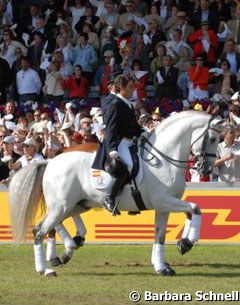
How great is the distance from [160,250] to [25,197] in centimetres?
216

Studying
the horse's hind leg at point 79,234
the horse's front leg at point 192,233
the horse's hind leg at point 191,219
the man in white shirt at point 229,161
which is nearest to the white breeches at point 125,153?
the horse's hind leg at point 191,219

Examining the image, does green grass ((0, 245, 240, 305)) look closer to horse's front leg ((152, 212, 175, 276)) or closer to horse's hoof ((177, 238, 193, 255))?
horse's front leg ((152, 212, 175, 276))

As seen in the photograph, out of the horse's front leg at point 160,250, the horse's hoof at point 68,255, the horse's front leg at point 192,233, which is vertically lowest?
the horse's hoof at point 68,255

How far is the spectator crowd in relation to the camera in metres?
25.6

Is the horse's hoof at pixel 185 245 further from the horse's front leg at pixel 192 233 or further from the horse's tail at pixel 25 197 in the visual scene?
the horse's tail at pixel 25 197

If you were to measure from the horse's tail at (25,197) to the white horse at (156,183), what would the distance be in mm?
15

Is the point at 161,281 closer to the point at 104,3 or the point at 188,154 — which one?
the point at 188,154

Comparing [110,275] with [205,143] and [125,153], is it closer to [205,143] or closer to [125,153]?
[125,153]

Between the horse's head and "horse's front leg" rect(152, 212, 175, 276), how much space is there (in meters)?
0.91

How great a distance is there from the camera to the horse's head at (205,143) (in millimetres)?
16109

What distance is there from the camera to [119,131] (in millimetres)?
16125

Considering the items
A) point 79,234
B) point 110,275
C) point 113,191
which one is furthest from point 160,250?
point 79,234

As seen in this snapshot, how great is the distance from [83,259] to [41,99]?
443 inches

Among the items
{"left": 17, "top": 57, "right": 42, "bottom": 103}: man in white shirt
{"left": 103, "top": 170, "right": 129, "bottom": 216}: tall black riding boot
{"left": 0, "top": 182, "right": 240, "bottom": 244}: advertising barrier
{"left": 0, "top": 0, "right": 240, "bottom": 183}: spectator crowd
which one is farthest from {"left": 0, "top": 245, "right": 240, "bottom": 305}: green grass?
{"left": 17, "top": 57, "right": 42, "bottom": 103}: man in white shirt
